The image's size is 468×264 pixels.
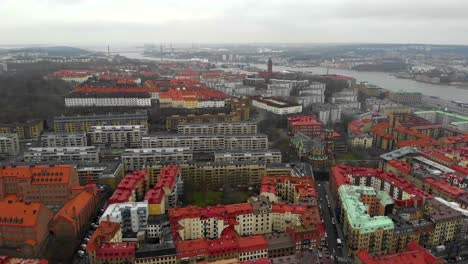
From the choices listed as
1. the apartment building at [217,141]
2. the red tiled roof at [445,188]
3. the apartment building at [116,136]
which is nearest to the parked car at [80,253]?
the apartment building at [217,141]

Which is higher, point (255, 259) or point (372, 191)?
point (372, 191)

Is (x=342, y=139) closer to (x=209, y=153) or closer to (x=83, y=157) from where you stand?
(x=209, y=153)

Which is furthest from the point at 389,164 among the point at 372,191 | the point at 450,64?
the point at 450,64

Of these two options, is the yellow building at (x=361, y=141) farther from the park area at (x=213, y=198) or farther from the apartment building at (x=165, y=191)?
the apartment building at (x=165, y=191)

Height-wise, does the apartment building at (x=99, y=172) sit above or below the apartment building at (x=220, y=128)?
below

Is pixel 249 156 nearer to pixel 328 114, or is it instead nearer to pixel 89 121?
pixel 89 121

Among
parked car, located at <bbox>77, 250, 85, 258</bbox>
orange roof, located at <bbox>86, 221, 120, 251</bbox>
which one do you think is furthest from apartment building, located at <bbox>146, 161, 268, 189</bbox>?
parked car, located at <bbox>77, 250, 85, 258</bbox>
